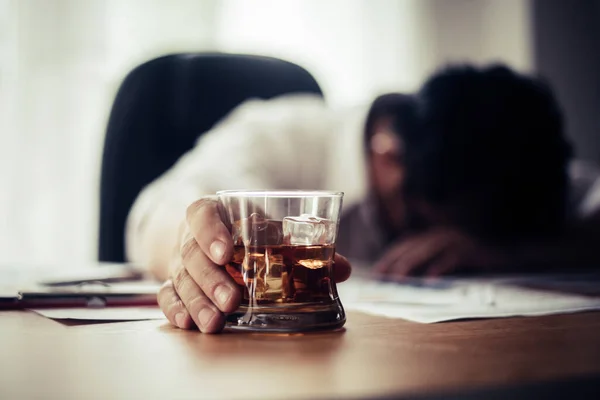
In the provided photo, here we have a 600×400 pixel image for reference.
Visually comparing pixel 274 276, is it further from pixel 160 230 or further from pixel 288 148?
pixel 288 148

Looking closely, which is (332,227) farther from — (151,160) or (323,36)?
(323,36)

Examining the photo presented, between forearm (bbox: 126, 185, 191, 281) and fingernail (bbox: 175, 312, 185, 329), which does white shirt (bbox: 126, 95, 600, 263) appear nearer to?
forearm (bbox: 126, 185, 191, 281)

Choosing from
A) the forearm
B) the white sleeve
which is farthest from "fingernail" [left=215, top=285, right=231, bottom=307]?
the white sleeve

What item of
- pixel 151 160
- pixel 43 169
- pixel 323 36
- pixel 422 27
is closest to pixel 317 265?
pixel 151 160

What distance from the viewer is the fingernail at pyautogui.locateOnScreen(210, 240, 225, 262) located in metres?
0.49

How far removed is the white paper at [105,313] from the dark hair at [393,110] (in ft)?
3.28

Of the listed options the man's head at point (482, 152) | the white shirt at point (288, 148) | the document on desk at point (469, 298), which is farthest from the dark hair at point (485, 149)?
the document on desk at point (469, 298)

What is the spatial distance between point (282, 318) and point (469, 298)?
1.08 ft

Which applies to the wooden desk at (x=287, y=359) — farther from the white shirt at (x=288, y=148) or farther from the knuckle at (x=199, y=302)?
the white shirt at (x=288, y=148)

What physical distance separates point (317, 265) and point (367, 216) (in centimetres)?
113

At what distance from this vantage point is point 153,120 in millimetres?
1509

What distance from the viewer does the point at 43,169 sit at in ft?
7.74

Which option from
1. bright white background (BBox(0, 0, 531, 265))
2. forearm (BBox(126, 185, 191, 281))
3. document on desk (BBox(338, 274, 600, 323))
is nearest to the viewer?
document on desk (BBox(338, 274, 600, 323))

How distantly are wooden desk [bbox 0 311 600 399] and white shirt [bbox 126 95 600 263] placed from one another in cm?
85
